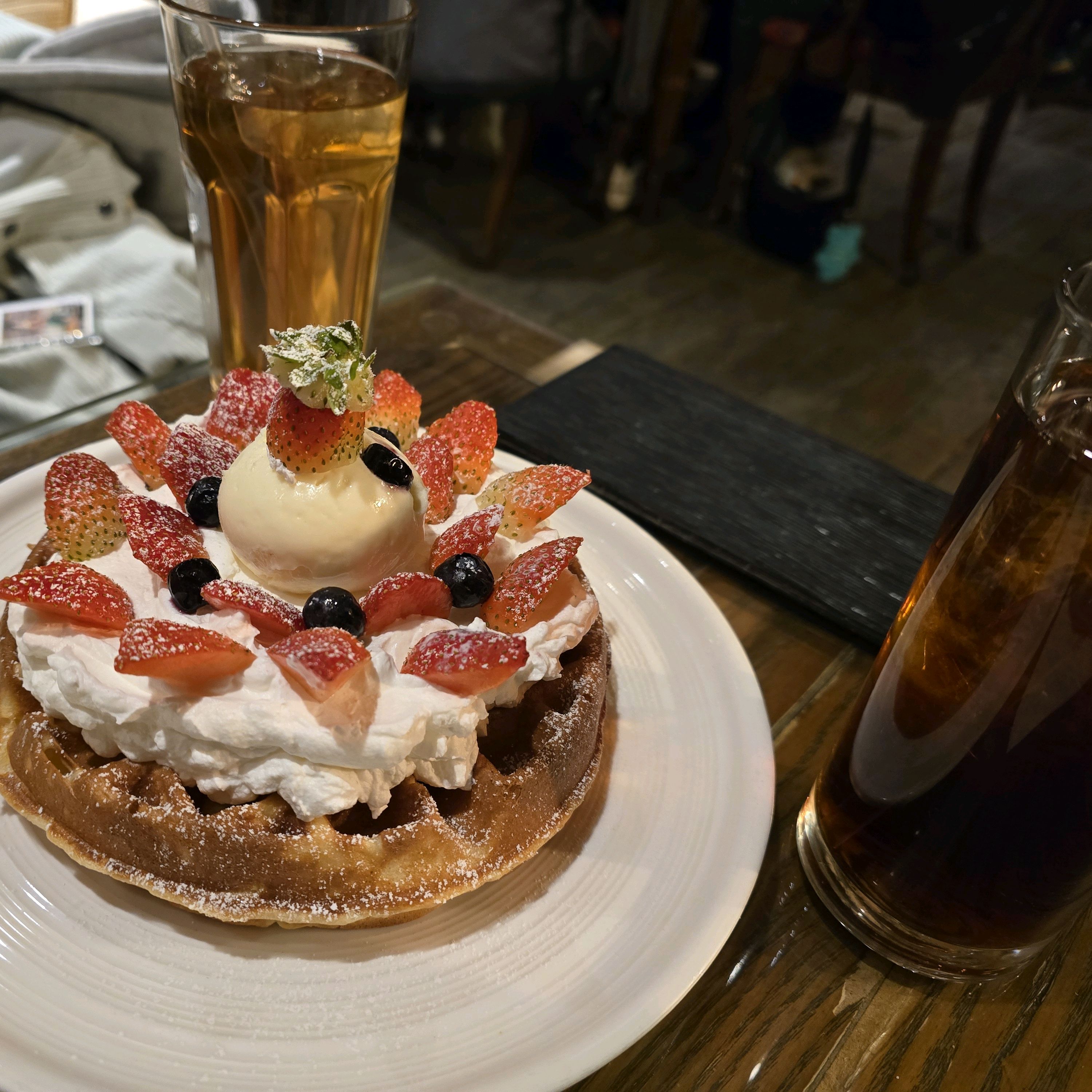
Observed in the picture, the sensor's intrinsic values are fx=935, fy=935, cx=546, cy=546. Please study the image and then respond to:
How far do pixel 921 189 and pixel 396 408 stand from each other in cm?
418

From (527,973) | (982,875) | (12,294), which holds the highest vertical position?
(982,875)

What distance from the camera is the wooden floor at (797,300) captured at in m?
3.93

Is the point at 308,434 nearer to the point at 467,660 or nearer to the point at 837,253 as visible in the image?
the point at 467,660

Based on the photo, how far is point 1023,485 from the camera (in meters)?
0.78

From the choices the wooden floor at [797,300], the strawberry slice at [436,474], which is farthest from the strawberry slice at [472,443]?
the wooden floor at [797,300]

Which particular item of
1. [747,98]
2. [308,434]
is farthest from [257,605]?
[747,98]

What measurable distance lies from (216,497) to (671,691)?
0.60 metres

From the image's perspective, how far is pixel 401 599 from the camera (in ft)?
3.19

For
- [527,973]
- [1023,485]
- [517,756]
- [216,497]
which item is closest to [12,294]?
[216,497]

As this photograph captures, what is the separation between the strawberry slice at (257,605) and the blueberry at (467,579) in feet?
0.52

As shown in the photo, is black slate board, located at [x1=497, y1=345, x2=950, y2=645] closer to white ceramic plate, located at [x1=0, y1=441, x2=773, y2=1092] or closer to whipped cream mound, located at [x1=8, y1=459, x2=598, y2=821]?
white ceramic plate, located at [x1=0, y1=441, x2=773, y2=1092]

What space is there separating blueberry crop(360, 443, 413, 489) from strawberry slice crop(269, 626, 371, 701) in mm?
200

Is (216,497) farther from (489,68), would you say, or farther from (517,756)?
(489,68)

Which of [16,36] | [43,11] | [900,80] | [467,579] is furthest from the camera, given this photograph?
[900,80]
